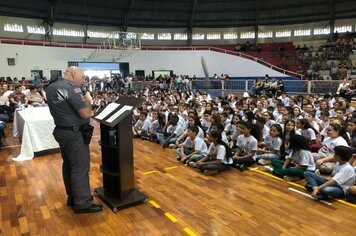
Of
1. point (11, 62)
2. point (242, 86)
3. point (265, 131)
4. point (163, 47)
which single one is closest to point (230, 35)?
point (163, 47)

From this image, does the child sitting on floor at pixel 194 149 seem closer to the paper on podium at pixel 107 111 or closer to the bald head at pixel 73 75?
the paper on podium at pixel 107 111

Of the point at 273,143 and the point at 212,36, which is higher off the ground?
the point at 212,36

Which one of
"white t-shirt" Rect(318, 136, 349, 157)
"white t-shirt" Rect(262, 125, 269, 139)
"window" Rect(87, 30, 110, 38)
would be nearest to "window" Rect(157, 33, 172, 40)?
"window" Rect(87, 30, 110, 38)

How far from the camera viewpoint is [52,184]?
457 centimetres

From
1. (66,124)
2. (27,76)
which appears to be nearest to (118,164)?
(66,124)

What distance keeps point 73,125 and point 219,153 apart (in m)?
2.57

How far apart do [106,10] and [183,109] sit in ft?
54.2

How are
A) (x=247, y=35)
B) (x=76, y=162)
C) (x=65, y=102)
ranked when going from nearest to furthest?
(x=65, y=102) → (x=76, y=162) → (x=247, y=35)

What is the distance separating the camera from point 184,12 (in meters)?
23.7

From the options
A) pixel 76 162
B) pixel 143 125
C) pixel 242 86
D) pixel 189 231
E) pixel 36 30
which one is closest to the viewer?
pixel 189 231

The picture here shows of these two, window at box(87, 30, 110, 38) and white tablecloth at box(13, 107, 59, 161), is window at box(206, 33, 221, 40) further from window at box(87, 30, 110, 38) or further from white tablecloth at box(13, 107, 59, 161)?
white tablecloth at box(13, 107, 59, 161)

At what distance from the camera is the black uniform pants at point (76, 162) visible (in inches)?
131

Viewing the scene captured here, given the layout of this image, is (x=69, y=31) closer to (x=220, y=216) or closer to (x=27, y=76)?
(x=27, y=76)

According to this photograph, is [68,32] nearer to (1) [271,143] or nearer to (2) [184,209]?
(1) [271,143]
